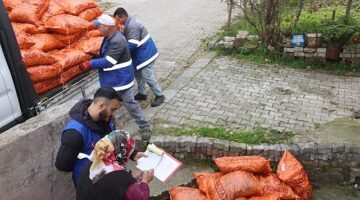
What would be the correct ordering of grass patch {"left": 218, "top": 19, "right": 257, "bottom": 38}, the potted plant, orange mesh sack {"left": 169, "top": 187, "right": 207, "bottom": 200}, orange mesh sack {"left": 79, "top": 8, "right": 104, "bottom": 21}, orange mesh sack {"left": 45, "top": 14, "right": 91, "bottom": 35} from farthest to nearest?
grass patch {"left": 218, "top": 19, "right": 257, "bottom": 38} → the potted plant → orange mesh sack {"left": 79, "top": 8, "right": 104, "bottom": 21} → orange mesh sack {"left": 45, "top": 14, "right": 91, "bottom": 35} → orange mesh sack {"left": 169, "top": 187, "right": 207, "bottom": 200}

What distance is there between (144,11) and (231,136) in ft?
25.2

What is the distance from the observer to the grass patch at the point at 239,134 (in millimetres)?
5137

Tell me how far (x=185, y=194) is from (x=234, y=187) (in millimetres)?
550

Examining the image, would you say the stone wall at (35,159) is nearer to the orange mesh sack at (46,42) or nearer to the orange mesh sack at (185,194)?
the orange mesh sack at (185,194)

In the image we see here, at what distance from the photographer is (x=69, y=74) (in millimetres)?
5027

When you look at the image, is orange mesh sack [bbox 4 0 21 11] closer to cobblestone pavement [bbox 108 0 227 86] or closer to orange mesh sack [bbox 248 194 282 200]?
cobblestone pavement [bbox 108 0 227 86]

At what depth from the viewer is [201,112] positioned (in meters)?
5.97

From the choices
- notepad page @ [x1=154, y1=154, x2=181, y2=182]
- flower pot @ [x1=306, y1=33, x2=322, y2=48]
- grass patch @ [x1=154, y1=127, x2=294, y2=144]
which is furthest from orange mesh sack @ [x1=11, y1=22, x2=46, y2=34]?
flower pot @ [x1=306, y1=33, x2=322, y2=48]

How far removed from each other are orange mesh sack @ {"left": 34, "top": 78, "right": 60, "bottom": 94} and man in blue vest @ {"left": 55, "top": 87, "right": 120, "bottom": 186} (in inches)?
67.5

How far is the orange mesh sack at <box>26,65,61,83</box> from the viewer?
4523 millimetres

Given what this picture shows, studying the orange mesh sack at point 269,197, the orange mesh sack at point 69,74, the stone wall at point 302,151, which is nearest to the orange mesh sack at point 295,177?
the orange mesh sack at point 269,197

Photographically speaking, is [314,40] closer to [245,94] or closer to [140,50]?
[245,94]

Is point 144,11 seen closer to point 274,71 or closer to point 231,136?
point 274,71

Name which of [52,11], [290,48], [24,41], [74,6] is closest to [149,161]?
[24,41]
